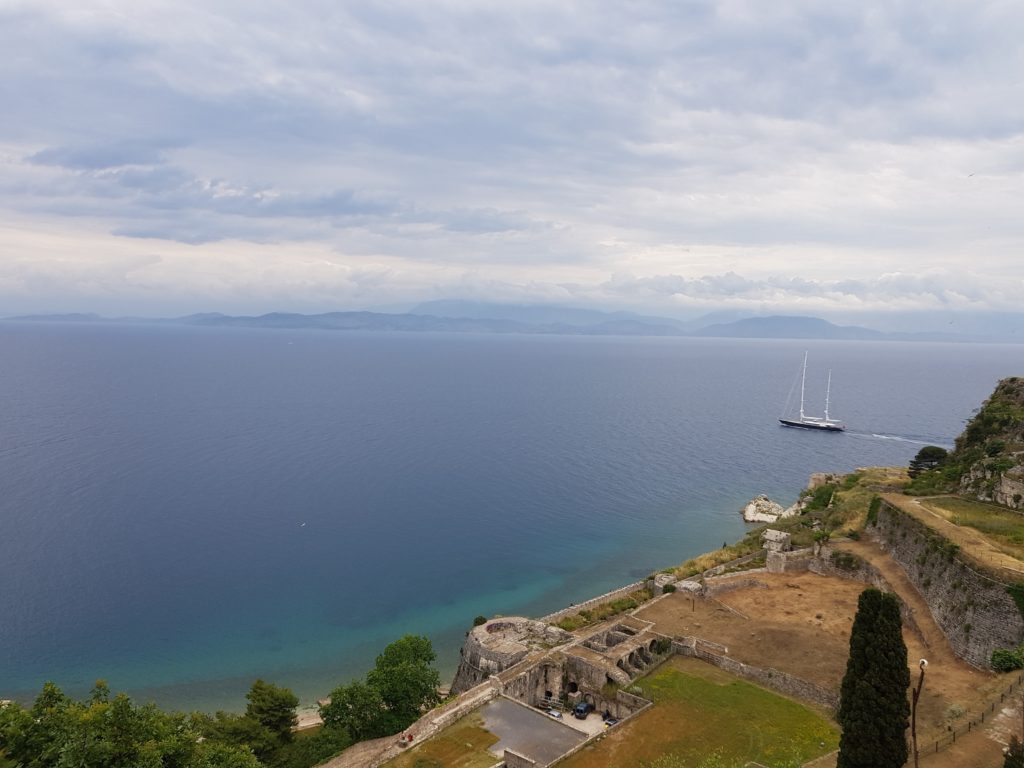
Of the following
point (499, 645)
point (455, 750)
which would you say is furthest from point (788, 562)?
point (455, 750)

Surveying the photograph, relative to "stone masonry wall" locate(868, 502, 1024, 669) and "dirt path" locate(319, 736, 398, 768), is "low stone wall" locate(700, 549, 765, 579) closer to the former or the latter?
"stone masonry wall" locate(868, 502, 1024, 669)

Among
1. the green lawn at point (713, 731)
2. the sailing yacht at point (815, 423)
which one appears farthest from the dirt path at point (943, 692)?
the sailing yacht at point (815, 423)

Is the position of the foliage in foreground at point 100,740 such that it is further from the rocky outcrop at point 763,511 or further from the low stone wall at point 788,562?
the rocky outcrop at point 763,511

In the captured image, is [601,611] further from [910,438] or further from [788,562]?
[910,438]

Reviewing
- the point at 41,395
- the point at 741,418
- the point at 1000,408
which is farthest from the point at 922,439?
the point at 41,395

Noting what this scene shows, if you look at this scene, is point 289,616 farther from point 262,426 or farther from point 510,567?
point 262,426

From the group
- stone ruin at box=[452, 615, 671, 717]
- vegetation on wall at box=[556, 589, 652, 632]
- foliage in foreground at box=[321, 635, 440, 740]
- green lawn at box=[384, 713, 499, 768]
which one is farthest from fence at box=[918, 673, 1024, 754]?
foliage in foreground at box=[321, 635, 440, 740]
